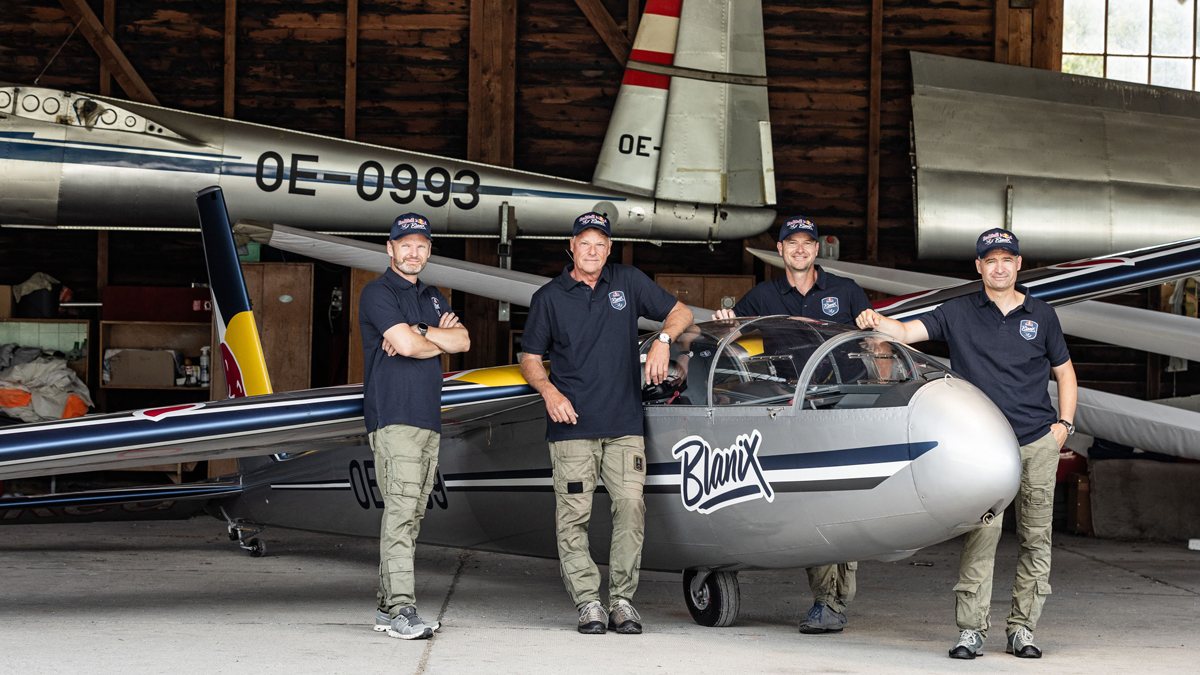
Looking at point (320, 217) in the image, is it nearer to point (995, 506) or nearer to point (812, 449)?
point (812, 449)

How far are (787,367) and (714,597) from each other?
123cm

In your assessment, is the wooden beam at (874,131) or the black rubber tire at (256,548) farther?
the wooden beam at (874,131)

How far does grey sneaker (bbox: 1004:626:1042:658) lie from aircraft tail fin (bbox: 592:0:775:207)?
583cm

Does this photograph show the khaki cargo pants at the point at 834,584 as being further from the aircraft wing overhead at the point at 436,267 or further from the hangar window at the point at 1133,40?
the hangar window at the point at 1133,40

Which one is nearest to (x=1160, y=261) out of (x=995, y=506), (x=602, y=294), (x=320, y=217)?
(x=995, y=506)

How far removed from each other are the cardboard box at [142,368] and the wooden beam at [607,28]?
5.13 metres

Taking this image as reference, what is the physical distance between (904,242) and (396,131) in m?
5.25

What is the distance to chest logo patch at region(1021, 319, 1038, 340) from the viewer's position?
426 centimetres

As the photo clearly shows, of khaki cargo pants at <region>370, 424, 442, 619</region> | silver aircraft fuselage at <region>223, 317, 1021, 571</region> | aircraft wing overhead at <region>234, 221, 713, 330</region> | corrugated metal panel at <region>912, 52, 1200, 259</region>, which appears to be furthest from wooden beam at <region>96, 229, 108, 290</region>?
corrugated metal panel at <region>912, 52, 1200, 259</region>

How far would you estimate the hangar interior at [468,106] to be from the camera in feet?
32.3

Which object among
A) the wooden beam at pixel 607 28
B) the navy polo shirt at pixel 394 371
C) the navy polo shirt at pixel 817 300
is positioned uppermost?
the wooden beam at pixel 607 28

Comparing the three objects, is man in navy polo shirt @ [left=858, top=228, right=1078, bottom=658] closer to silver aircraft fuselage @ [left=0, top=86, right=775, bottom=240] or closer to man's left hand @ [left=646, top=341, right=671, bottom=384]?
man's left hand @ [left=646, top=341, right=671, bottom=384]

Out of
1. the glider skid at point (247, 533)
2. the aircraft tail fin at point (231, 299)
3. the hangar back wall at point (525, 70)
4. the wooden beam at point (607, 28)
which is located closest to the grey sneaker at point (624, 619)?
the aircraft tail fin at point (231, 299)

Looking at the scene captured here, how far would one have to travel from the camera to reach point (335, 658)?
3.81 metres
